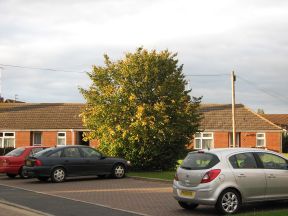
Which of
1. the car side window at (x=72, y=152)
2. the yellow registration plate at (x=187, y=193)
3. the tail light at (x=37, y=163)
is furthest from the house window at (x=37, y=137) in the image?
the yellow registration plate at (x=187, y=193)

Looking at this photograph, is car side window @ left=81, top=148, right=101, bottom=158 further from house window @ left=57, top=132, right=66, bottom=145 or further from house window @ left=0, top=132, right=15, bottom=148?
house window @ left=0, top=132, right=15, bottom=148

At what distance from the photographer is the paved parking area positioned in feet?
42.8

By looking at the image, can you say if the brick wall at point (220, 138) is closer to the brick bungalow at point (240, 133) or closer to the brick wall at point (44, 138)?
the brick bungalow at point (240, 133)

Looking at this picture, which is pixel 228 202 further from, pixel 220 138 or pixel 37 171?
pixel 220 138

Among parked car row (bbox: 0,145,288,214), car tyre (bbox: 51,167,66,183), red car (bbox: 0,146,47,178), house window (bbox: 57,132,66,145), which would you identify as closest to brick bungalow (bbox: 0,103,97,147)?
house window (bbox: 57,132,66,145)

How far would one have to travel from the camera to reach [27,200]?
1477 centimetres

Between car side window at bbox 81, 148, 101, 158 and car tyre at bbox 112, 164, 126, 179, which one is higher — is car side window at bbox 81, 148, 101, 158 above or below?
above

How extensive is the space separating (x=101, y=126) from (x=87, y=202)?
41.1ft

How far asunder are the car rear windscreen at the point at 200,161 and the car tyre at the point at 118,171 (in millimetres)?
9448

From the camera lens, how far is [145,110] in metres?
25.5

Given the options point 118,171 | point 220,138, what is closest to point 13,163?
point 118,171

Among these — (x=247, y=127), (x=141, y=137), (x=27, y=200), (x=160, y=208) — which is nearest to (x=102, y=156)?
(x=141, y=137)

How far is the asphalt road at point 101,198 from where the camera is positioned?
12.6 m

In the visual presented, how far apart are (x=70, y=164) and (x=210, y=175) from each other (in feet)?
33.0
